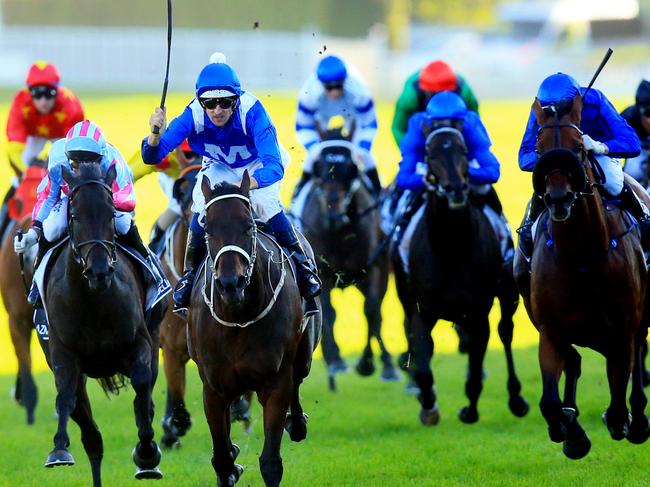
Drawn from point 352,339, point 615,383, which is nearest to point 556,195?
point 615,383

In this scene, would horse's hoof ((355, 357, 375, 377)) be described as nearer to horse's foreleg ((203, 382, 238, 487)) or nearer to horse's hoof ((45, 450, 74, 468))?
horse's foreleg ((203, 382, 238, 487))

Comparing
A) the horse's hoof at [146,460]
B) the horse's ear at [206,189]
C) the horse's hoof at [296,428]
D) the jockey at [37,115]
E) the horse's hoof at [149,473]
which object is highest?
the jockey at [37,115]

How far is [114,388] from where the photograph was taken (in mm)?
9031

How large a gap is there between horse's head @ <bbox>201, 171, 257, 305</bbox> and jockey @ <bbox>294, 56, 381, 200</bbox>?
19.7 feet

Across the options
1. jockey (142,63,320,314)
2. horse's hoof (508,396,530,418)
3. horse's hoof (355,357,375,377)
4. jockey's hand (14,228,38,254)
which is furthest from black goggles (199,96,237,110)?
horse's hoof (355,357,375,377)

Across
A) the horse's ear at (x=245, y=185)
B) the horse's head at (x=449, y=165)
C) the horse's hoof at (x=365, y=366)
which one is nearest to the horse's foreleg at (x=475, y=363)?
the horse's head at (x=449, y=165)

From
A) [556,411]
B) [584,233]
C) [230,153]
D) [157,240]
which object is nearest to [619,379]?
[556,411]

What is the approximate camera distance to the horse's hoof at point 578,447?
309 inches

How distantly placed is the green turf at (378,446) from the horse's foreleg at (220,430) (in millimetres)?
1122

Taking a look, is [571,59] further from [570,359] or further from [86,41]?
[570,359]

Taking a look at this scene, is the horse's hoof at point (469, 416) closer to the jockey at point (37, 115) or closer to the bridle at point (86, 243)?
the bridle at point (86, 243)

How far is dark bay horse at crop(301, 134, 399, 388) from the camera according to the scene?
12531 mm

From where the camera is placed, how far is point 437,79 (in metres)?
11.9

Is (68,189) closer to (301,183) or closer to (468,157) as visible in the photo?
(468,157)
